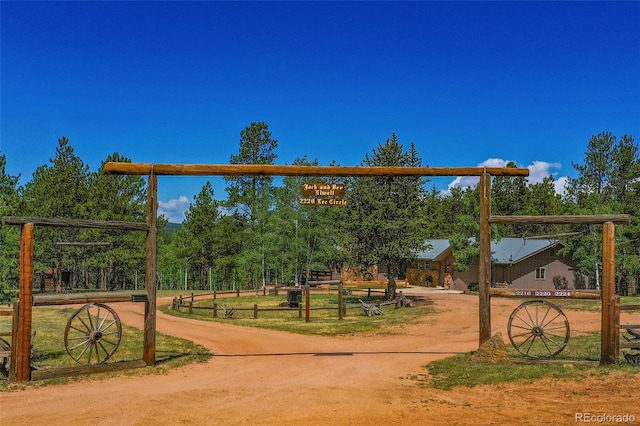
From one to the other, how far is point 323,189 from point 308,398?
18.7 feet

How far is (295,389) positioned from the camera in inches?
420

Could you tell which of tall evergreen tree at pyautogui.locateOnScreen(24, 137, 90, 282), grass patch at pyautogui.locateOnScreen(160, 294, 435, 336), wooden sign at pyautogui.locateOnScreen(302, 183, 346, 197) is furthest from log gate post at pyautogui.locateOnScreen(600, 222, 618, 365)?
tall evergreen tree at pyautogui.locateOnScreen(24, 137, 90, 282)

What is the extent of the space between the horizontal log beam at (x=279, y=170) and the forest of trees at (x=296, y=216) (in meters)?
16.7

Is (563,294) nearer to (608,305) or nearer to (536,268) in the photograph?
(608,305)

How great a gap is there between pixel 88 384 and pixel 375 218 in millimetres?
23605

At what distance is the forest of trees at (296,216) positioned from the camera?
32.9 metres

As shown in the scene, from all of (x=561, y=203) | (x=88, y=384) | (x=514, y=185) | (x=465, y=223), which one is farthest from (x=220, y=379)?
(x=561, y=203)

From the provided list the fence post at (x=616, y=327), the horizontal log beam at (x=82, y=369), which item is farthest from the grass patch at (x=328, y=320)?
the fence post at (x=616, y=327)

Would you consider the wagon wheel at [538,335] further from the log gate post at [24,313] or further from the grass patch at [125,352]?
the log gate post at [24,313]

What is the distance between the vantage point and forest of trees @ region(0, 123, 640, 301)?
108 feet

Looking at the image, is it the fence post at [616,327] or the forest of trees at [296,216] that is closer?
the fence post at [616,327]

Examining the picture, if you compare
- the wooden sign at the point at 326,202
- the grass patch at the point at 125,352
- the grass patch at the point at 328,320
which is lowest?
the grass patch at the point at 328,320

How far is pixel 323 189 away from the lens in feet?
44.8

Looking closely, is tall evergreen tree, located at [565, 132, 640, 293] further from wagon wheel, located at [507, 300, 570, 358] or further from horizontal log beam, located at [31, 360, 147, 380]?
horizontal log beam, located at [31, 360, 147, 380]
